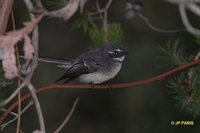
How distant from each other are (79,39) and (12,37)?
4.18 meters

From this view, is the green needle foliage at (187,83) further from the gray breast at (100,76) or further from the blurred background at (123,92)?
the blurred background at (123,92)

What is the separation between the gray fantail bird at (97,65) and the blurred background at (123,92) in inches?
53.1

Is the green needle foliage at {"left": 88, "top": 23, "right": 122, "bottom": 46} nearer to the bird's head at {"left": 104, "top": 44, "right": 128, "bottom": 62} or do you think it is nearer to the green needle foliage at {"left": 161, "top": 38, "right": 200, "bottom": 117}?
the green needle foliage at {"left": 161, "top": 38, "right": 200, "bottom": 117}

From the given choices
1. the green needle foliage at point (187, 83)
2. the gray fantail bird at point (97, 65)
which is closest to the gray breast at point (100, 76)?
the gray fantail bird at point (97, 65)

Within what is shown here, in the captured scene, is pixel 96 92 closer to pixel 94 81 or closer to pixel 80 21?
pixel 94 81

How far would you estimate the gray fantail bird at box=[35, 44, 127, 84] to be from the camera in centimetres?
492

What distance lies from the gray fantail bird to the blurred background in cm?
135

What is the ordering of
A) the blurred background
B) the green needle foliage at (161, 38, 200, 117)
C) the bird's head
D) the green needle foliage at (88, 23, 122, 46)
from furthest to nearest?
the blurred background → the bird's head → the green needle foliage at (88, 23, 122, 46) → the green needle foliage at (161, 38, 200, 117)

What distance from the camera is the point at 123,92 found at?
261 inches

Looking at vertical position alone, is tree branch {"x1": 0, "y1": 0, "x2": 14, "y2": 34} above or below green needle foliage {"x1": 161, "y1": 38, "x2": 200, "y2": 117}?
above

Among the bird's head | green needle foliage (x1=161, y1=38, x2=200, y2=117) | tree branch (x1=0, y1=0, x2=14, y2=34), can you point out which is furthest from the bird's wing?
tree branch (x1=0, y1=0, x2=14, y2=34)

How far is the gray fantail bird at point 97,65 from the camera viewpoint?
16.1 feet

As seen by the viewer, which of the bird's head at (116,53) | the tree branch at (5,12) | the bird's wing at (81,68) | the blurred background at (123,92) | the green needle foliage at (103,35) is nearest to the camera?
the tree branch at (5,12)

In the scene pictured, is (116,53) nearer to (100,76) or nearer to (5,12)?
(100,76)
